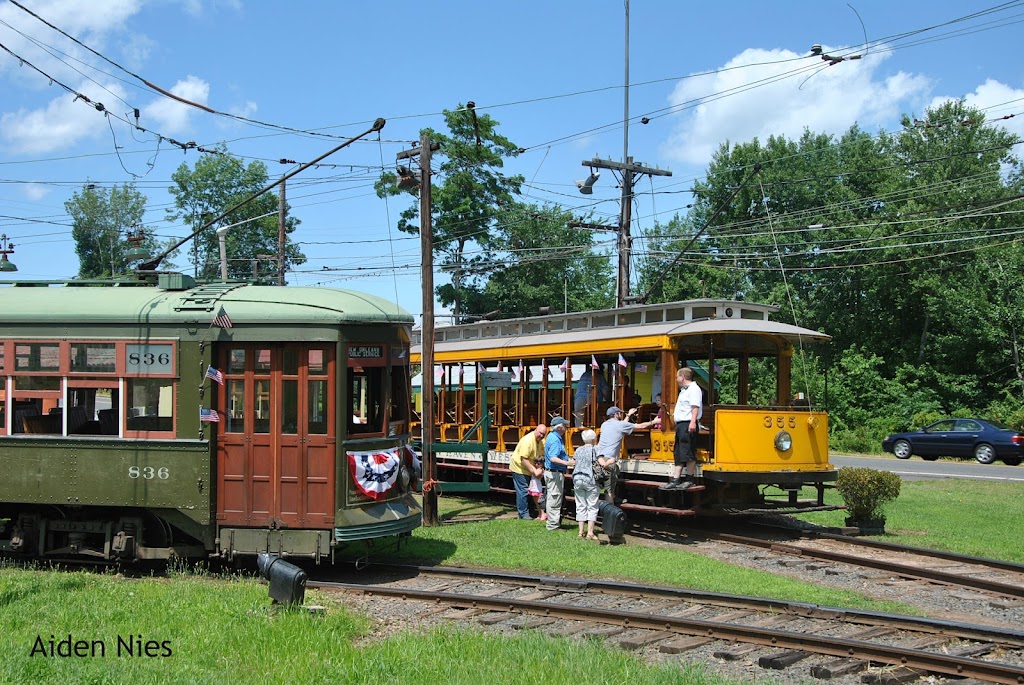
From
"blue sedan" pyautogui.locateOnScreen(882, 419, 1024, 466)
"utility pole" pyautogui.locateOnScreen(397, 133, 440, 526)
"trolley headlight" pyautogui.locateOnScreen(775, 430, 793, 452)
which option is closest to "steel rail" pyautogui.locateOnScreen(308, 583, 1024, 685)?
"utility pole" pyautogui.locateOnScreen(397, 133, 440, 526)

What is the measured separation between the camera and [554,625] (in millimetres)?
8648

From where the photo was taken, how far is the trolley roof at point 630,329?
14570 mm

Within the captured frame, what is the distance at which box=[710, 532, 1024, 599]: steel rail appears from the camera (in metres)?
10.3

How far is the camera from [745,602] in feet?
30.5

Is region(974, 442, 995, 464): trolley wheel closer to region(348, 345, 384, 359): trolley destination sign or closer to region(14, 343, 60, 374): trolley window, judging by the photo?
region(348, 345, 384, 359): trolley destination sign

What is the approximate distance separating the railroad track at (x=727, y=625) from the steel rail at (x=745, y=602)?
0.01 meters

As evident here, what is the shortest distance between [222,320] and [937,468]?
23.1 m

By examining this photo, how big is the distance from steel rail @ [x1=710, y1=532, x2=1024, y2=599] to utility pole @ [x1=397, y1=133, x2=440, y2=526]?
14.4ft

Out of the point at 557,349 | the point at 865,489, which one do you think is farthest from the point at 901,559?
the point at 557,349

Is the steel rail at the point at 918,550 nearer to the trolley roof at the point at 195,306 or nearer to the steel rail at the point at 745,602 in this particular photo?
the steel rail at the point at 745,602

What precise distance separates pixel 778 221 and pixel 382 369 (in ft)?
128

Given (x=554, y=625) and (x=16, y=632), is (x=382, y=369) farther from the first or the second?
(x=16, y=632)

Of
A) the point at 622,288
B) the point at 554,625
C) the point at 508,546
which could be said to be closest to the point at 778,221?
the point at 622,288

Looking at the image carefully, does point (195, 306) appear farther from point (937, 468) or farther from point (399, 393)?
point (937, 468)
